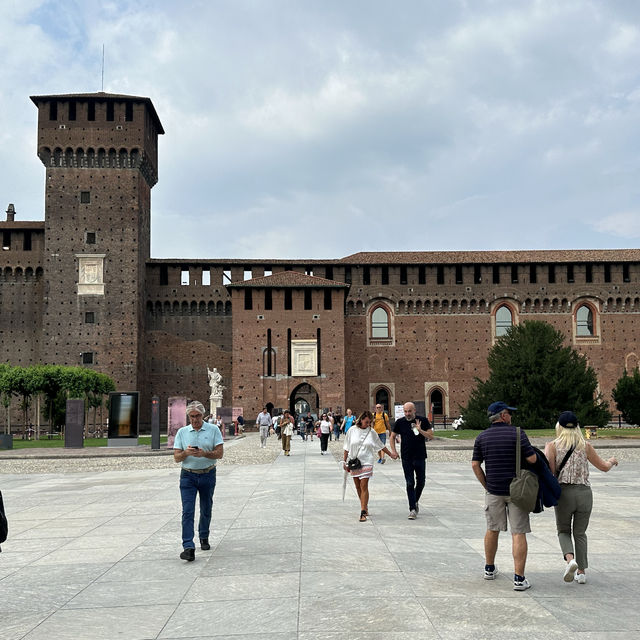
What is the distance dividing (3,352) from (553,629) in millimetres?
42529

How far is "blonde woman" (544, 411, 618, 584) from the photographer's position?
5.22m

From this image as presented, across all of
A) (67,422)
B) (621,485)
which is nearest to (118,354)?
(67,422)

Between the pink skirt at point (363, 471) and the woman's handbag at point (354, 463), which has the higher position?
the woman's handbag at point (354, 463)

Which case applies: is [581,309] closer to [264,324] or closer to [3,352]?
[264,324]

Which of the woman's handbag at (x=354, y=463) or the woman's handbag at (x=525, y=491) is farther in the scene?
the woman's handbag at (x=354, y=463)

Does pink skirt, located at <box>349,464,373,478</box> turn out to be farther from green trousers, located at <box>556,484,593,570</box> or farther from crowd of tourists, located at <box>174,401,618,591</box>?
green trousers, located at <box>556,484,593,570</box>

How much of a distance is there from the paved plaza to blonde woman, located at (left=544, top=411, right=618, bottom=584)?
27cm

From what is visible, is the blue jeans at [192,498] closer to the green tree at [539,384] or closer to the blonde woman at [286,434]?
the blonde woman at [286,434]

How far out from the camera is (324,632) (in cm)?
400

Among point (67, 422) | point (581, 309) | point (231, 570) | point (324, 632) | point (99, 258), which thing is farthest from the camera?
point (581, 309)

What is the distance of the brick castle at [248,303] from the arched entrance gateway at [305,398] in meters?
1.75

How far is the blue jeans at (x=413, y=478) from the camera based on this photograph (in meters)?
7.93

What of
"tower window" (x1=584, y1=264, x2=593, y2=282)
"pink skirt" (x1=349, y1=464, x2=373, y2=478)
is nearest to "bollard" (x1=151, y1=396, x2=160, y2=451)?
"pink skirt" (x1=349, y1=464, x2=373, y2=478)

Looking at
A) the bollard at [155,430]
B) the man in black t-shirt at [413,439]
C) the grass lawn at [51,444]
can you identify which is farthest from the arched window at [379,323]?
the man in black t-shirt at [413,439]
